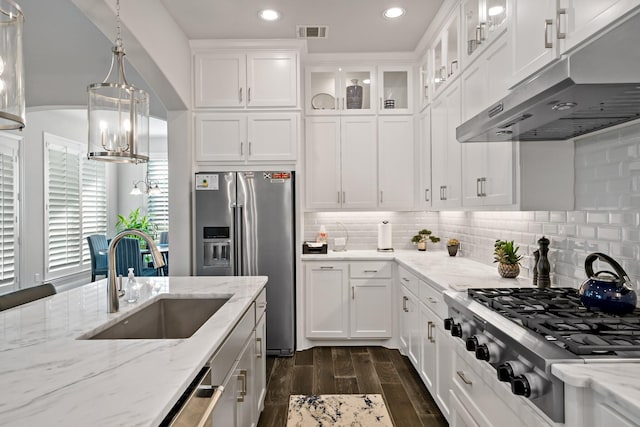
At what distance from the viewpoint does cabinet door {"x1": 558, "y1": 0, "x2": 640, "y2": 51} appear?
1.27 meters

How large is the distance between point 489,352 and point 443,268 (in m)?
1.57

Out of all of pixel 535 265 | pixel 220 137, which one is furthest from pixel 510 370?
pixel 220 137

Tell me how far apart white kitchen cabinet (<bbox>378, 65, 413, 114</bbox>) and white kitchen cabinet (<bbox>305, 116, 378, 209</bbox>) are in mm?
222

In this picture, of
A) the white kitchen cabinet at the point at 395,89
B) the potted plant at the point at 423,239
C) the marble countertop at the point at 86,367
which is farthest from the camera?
the potted plant at the point at 423,239

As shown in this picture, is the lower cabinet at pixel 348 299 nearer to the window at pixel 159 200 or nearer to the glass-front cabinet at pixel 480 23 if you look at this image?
the glass-front cabinet at pixel 480 23

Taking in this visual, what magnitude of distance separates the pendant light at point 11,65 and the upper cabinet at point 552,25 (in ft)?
5.45

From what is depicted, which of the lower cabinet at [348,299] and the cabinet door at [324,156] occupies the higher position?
the cabinet door at [324,156]

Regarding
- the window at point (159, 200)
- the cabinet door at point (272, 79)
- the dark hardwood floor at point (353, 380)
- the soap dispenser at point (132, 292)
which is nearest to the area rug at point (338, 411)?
the dark hardwood floor at point (353, 380)

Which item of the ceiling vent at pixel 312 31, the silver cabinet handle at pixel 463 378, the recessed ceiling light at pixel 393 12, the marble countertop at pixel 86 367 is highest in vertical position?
the ceiling vent at pixel 312 31

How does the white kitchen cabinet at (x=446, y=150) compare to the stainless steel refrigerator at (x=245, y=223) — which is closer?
the white kitchen cabinet at (x=446, y=150)

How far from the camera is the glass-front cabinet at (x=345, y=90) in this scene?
418 centimetres

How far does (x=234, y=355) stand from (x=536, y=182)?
5.67ft

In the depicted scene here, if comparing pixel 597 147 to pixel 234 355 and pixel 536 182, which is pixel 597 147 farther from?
pixel 234 355

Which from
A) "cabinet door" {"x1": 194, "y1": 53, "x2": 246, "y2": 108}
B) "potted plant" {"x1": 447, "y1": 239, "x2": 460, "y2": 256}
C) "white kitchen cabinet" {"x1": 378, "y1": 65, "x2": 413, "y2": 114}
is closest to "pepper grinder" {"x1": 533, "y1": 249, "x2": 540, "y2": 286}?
"potted plant" {"x1": 447, "y1": 239, "x2": 460, "y2": 256}
